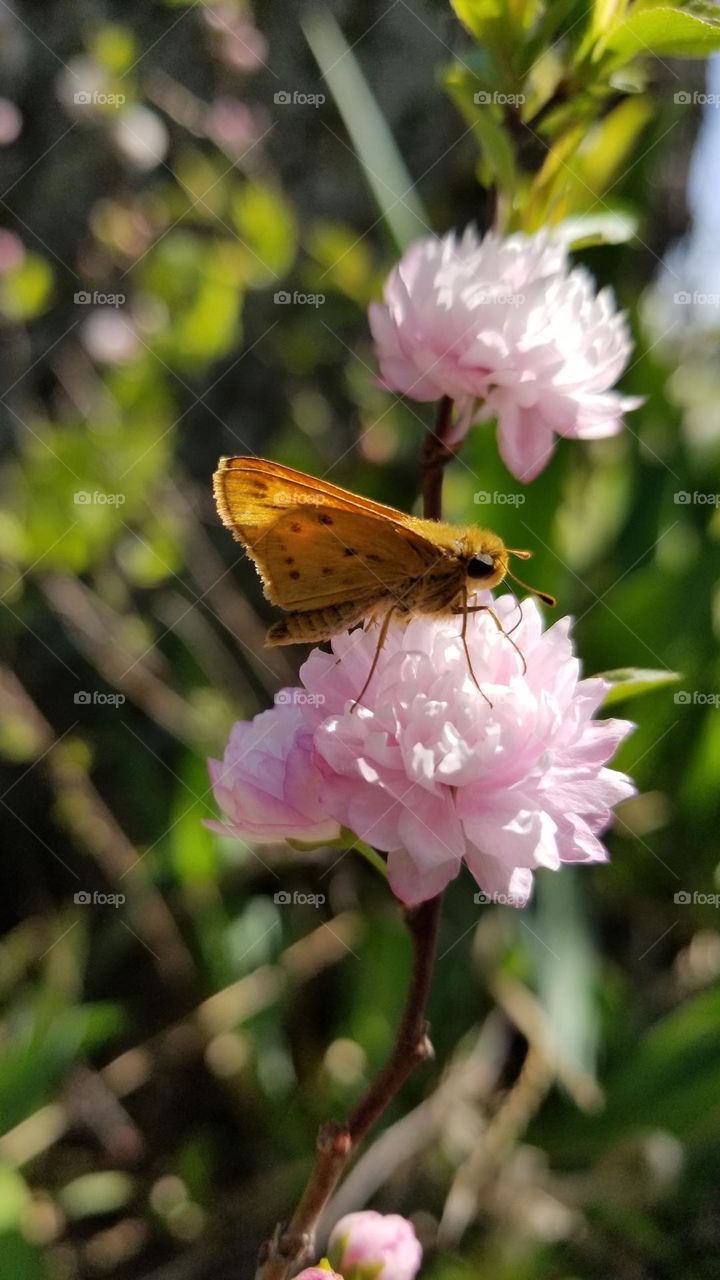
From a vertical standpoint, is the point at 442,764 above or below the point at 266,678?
above

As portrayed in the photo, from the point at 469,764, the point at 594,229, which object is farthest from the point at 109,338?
the point at 469,764

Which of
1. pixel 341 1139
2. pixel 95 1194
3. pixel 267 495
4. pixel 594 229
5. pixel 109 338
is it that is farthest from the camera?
pixel 109 338

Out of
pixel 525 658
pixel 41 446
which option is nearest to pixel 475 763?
pixel 525 658

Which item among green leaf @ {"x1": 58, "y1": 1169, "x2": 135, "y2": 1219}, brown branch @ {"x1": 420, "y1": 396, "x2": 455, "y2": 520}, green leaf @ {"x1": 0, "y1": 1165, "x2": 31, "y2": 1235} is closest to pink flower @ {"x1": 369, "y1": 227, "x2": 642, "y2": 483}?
brown branch @ {"x1": 420, "y1": 396, "x2": 455, "y2": 520}

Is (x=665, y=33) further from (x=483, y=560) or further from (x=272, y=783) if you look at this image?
(x=272, y=783)

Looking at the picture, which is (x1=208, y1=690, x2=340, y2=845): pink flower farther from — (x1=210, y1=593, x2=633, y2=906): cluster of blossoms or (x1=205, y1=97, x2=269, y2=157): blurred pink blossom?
(x1=205, y1=97, x2=269, y2=157): blurred pink blossom
